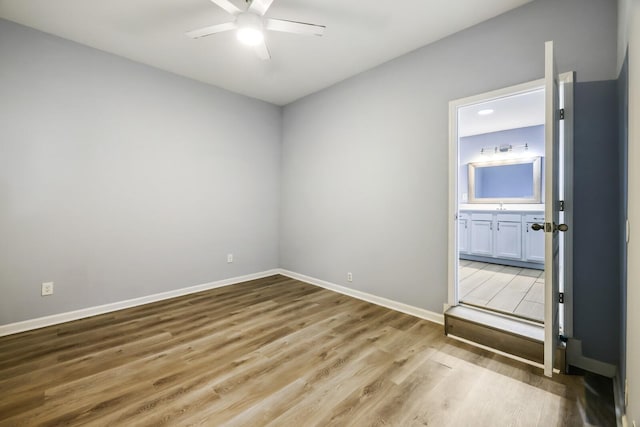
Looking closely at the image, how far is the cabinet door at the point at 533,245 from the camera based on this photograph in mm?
4684

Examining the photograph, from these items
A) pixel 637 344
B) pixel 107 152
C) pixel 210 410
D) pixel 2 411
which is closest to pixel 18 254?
pixel 107 152

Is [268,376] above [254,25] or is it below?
below

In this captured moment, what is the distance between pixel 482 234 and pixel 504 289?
2.02 m

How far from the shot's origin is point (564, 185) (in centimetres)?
206

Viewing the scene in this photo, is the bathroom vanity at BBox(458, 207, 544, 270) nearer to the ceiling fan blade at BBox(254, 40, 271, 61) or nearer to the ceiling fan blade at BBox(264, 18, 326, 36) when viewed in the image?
the ceiling fan blade at BBox(264, 18, 326, 36)

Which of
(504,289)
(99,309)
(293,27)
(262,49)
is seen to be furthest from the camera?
(504,289)

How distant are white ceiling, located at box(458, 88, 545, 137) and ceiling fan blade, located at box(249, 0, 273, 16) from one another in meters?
2.71

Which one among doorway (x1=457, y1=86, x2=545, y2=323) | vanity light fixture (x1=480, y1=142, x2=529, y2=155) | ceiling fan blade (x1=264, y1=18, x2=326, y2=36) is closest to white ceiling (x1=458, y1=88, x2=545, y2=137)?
doorway (x1=457, y1=86, x2=545, y2=323)

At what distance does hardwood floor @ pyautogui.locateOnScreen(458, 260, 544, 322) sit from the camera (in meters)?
2.92

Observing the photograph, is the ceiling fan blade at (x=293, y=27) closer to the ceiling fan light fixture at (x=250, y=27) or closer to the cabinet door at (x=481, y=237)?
the ceiling fan light fixture at (x=250, y=27)

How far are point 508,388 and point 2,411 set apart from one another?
3.03m

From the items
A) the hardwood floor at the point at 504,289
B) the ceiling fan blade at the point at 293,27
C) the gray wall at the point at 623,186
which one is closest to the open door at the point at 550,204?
the gray wall at the point at 623,186

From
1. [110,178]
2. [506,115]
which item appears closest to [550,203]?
[506,115]

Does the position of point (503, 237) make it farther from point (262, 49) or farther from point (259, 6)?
point (259, 6)
